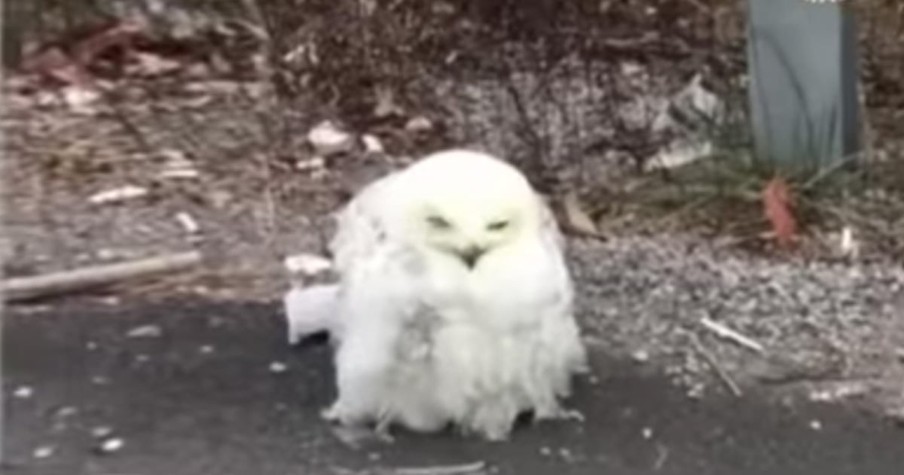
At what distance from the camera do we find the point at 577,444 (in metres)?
2.70

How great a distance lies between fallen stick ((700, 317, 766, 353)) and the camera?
9.73 ft

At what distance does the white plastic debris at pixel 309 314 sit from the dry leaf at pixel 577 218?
50 cm

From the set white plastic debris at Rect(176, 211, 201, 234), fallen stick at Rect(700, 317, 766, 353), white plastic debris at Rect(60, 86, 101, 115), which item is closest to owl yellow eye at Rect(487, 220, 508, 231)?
fallen stick at Rect(700, 317, 766, 353)

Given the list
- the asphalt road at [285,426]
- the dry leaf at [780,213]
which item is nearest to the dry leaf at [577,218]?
the dry leaf at [780,213]

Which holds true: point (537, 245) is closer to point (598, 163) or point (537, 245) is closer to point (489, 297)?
point (489, 297)

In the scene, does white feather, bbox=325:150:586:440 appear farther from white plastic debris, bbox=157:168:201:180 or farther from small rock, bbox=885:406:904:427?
white plastic debris, bbox=157:168:201:180

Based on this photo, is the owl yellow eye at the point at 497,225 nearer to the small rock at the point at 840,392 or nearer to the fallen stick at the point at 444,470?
the fallen stick at the point at 444,470

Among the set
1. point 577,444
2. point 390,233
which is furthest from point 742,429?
point 390,233

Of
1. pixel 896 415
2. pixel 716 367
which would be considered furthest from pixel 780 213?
pixel 896 415

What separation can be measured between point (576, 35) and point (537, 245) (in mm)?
1178

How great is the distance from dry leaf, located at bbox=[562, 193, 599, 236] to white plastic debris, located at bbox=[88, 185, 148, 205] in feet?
2.07

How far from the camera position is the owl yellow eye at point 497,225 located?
103 inches

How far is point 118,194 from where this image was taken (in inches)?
139

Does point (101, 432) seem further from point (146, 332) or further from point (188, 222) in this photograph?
point (188, 222)
